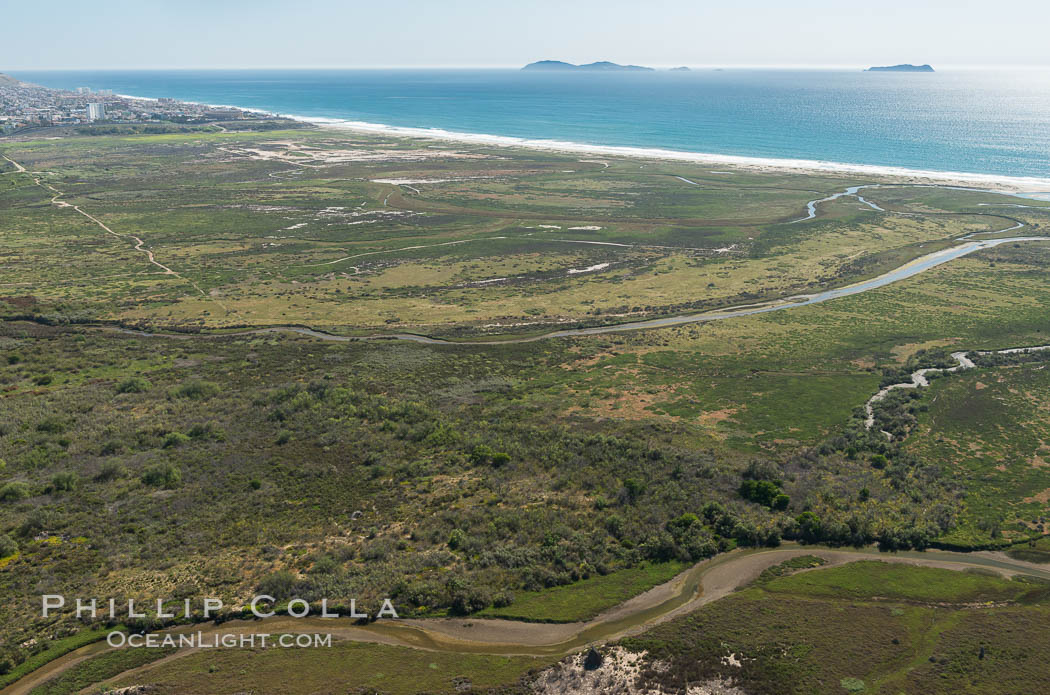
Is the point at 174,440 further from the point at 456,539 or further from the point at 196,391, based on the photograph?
the point at 456,539

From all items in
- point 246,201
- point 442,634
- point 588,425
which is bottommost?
point 442,634

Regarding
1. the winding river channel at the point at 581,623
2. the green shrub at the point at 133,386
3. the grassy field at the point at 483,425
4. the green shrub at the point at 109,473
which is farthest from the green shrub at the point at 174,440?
the winding river channel at the point at 581,623

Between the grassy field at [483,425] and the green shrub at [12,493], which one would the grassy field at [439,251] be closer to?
the grassy field at [483,425]

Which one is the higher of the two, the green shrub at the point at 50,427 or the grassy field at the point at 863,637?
the green shrub at the point at 50,427

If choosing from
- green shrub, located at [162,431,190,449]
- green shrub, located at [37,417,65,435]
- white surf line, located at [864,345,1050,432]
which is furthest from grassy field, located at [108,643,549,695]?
white surf line, located at [864,345,1050,432]

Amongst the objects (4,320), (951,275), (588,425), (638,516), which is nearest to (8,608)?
(638,516)

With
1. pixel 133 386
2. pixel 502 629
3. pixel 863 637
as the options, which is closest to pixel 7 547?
pixel 133 386

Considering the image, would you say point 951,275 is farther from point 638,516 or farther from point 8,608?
point 8,608
